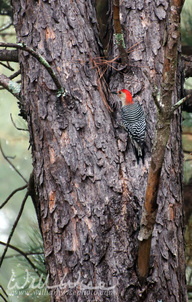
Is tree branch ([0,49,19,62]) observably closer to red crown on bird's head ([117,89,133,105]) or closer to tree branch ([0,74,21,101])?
tree branch ([0,74,21,101])

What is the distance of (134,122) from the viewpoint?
236 centimetres

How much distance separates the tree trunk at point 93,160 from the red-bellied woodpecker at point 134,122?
36mm

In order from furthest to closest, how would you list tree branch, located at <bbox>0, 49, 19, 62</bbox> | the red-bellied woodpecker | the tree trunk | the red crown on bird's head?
tree branch, located at <bbox>0, 49, 19, 62</bbox> < the red crown on bird's head < the red-bellied woodpecker < the tree trunk

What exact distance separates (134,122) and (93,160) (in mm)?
499

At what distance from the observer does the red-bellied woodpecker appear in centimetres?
208

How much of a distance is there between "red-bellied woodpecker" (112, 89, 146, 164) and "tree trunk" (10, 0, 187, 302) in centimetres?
4

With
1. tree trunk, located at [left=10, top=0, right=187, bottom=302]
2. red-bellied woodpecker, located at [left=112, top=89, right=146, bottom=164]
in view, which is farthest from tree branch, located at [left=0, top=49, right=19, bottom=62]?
red-bellied woodpecker, located at [left=112, top=89, right=146, bottom=164]

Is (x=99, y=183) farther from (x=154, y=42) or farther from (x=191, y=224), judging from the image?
(x=191, y=224)

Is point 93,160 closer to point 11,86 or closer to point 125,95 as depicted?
point 125,95

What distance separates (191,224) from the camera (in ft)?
9.88

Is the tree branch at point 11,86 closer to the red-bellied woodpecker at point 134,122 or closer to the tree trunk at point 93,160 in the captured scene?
the tree trunk at point 93,160

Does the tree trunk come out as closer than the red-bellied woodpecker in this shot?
Yes

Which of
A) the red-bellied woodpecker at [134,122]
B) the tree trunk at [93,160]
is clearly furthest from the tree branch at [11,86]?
the red-bellied woodpecker at [134,122]

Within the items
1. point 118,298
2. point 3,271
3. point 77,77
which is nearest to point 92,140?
point 77,77
